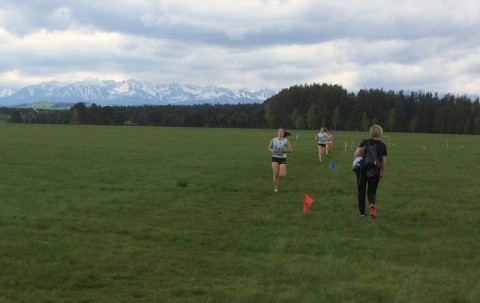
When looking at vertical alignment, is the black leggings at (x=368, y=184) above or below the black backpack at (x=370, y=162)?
below

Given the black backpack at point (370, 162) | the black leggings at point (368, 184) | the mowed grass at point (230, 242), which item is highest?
the black backpack at point (370, 162)

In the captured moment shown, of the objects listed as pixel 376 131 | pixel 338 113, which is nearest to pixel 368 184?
pixel 376 131

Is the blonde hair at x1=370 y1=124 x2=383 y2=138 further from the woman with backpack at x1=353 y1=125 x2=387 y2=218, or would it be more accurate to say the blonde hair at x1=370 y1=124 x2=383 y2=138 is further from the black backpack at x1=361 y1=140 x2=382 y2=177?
the black backpack at x1=361 y1=140 x2=382 y2=177

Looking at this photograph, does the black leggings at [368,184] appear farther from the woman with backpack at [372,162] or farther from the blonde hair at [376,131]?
the blonde hair at [376,131]

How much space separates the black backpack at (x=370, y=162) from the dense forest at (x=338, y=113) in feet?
424

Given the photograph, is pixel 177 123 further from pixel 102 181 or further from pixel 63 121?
pixel 102 181

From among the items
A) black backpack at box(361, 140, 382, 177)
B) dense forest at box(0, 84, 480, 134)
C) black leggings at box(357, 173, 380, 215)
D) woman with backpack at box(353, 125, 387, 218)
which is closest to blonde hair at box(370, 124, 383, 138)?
woman with backpack at box(353, 125, 387, 218)

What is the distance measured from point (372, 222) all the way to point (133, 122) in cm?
17016

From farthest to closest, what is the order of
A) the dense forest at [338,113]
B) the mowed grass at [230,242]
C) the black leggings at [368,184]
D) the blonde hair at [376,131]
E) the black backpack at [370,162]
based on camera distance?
1. the dense forest at [338,113]
2. the black leggings at [368,184]
3. the blonde hair at [376,131]
4. the black backpack at [370,162]
5. the mowed grass at [230,242]

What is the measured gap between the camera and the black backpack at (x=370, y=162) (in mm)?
11383

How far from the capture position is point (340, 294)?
6.54 meters

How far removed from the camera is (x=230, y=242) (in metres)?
9.31

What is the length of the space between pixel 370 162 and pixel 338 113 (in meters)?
135

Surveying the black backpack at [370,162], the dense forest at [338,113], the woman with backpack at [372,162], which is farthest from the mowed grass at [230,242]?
the dense forest at [338,113]
